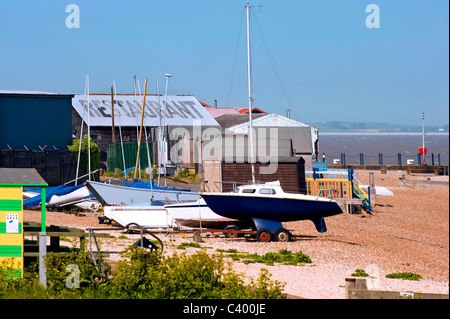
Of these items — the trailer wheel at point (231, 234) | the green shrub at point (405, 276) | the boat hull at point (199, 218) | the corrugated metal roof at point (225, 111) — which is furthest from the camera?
the corrugated metal roof at point (225, 111)

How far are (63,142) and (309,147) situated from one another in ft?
54.9

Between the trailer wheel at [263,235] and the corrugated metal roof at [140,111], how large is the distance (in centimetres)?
3498

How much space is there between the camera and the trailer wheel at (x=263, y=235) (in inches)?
912

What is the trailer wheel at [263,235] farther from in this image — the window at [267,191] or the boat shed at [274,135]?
the boat shed at [274,135]

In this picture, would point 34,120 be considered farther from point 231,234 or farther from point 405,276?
point 405,276

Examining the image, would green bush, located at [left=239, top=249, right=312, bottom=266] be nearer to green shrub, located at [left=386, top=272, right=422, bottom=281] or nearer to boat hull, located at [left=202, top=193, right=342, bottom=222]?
green shrub, located at [left=386, top=272, right=422, bottom=281]

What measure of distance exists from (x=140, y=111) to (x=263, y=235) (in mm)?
37409

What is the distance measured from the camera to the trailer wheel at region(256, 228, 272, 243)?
76.0 feet

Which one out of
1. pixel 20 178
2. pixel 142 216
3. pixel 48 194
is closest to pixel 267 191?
pixel 142 216

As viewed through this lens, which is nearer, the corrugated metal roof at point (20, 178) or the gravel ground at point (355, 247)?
the corrugated metal roof at point (20, 178)

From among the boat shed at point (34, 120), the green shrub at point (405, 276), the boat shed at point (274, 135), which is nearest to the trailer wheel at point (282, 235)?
the green shrub at point (405, 276)

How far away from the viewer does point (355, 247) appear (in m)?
22.5
